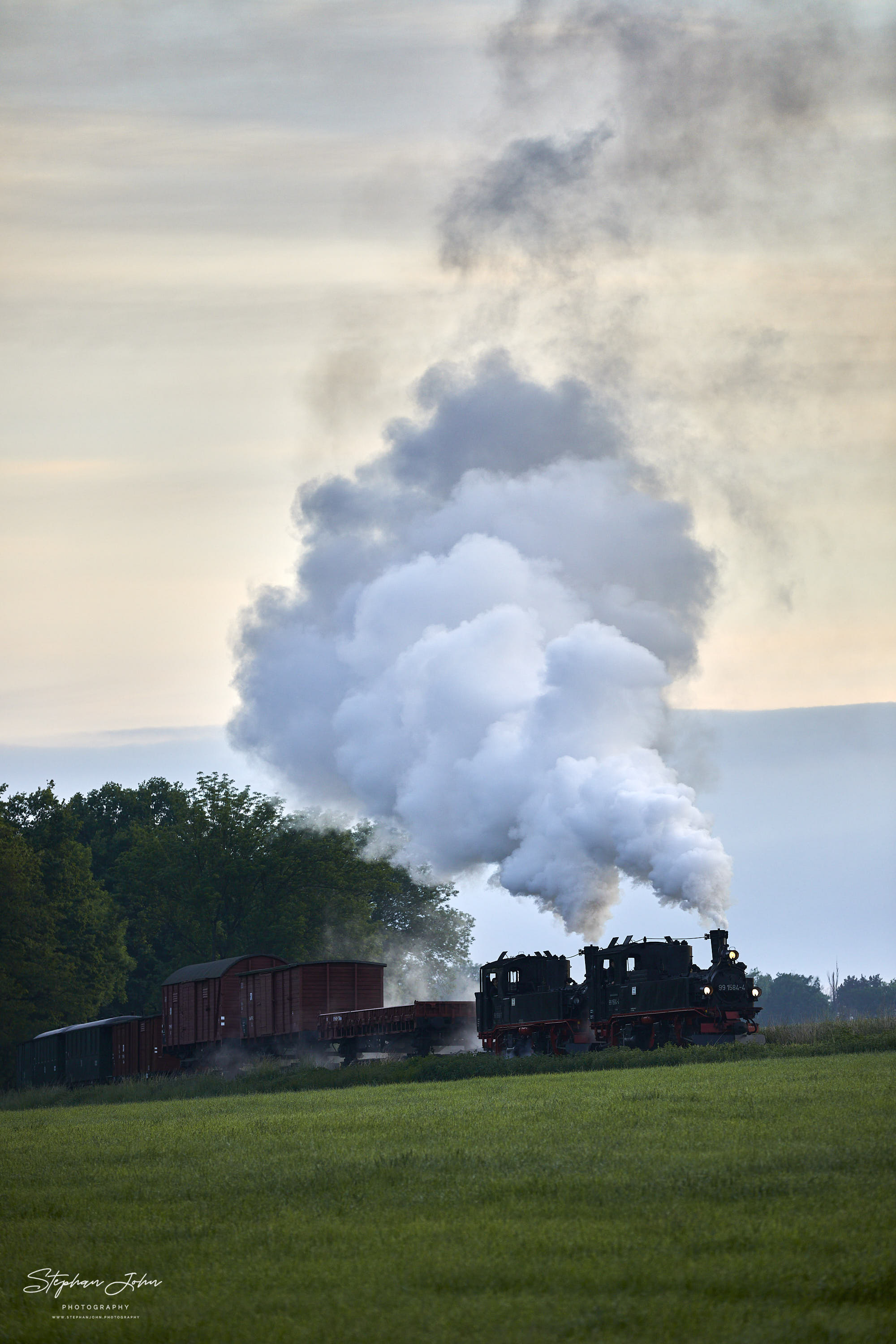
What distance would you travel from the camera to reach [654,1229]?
43.3 ft

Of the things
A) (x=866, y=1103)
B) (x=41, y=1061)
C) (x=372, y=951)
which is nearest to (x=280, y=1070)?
(x=41, y=1061)

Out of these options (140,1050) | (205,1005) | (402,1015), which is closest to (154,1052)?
(140,1050)

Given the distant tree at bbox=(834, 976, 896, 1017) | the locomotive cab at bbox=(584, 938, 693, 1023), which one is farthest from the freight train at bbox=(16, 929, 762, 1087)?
the distant tree at bbox=(834, 976, 896, 1017)

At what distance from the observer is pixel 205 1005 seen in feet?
172

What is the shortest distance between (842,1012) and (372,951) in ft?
378

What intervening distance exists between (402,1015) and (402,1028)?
438 mm

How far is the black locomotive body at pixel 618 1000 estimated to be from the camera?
36250 mm

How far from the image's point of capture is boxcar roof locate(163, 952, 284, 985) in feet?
172

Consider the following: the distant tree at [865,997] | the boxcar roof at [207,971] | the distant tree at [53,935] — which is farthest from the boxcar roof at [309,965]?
the distant tree at [865,997]

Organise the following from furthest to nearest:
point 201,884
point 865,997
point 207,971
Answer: point 865,997 < point 201,884 < point 207,971

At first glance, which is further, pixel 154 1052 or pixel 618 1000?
pixel 154 1052

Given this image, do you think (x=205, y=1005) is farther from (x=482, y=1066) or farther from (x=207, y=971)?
(x=482, y=1066)

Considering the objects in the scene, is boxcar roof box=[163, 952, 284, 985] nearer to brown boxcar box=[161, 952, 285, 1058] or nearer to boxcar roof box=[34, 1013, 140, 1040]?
brown boxcar box=[161, 952, 285, 1058]

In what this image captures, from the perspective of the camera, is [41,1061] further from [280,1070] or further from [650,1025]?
[650,1025]
